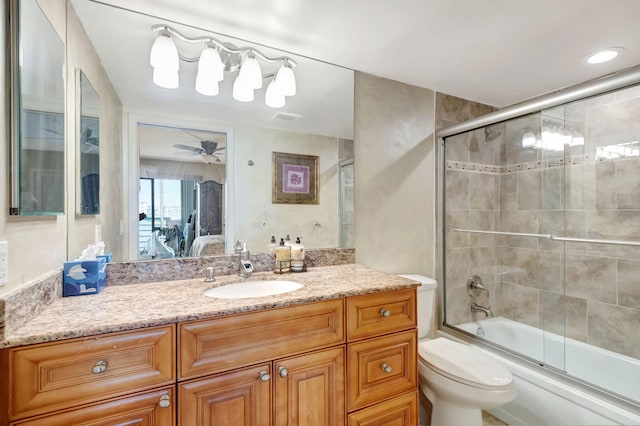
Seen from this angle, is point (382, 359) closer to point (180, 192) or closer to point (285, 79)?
point (180, 192)

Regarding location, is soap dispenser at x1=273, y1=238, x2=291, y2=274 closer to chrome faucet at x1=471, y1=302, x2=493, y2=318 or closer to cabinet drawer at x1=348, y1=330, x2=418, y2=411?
cabinet drawer at x1=348, y1=330, x2=418, y2=411

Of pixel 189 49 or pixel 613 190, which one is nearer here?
pixel 189 49

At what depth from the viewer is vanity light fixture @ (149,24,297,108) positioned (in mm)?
1376

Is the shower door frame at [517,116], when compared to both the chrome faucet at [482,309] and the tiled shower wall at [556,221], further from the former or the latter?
the chrome faucet at [482,309]

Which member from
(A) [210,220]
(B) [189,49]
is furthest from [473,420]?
(B) [189,49]

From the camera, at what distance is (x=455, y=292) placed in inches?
89.8

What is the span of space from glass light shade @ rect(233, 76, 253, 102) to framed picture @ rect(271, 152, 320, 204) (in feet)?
1.10

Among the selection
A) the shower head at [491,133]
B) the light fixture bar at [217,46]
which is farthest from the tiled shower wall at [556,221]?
the light fixture bar at [217,46]

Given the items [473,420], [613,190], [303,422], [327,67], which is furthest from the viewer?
[613,190]

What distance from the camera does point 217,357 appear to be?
96 centimetres

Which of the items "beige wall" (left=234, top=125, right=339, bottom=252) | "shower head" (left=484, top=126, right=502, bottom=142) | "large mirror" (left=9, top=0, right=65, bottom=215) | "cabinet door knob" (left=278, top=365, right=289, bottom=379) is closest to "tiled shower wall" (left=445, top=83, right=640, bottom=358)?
"shower head" (left=484, top=126, right=502, bottom=142)

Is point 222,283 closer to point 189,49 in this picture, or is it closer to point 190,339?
point 190,339

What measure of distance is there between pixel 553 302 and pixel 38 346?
296cm

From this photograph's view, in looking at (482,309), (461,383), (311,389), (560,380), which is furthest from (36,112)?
(482,309)
